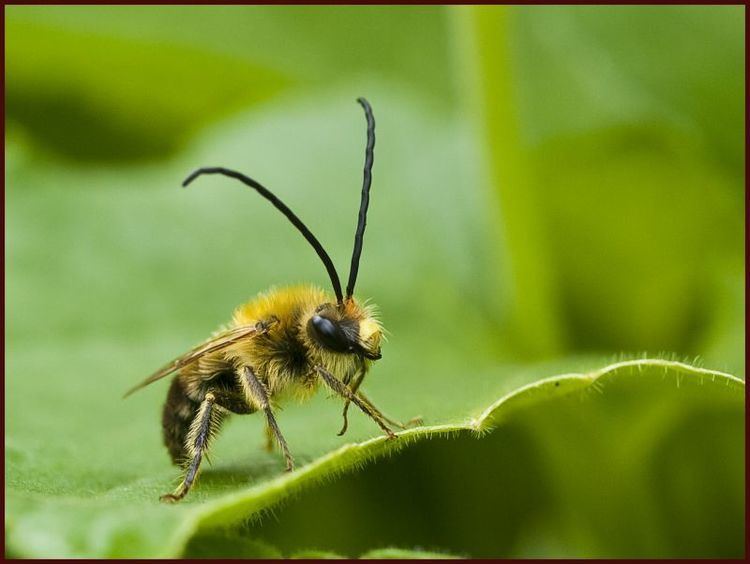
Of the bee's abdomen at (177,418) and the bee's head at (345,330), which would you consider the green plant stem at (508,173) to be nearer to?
the bee's head at (345,330)

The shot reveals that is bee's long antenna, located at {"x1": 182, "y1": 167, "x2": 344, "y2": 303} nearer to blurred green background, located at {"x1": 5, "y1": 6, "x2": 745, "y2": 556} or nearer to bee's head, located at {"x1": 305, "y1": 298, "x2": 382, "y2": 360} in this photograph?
bee's head, located at {"x1": 305, "y1": 298, "x2": 382, "y2": 360}

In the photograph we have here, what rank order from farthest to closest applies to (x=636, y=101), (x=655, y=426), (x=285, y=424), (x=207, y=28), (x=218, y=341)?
(x=207, y=28) < (x=636, y=101) < (x=655, y=426) < (x=285, y=424) < (x=218, y=341)

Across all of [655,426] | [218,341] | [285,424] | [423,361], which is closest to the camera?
[218,341]

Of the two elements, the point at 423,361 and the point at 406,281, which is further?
the point at 406,281

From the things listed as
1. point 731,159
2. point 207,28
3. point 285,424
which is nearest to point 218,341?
point 285,424

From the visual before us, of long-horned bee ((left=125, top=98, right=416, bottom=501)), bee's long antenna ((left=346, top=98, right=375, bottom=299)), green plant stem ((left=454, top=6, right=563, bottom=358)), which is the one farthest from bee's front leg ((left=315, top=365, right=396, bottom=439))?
green plant stem ((left=454, top=6, right=563, bottom=358))

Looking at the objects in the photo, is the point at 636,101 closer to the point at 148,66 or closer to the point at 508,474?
the point at 508,474

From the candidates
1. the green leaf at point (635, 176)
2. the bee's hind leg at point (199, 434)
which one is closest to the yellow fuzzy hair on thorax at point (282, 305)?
the bee's hind leg at point (199, 434)
